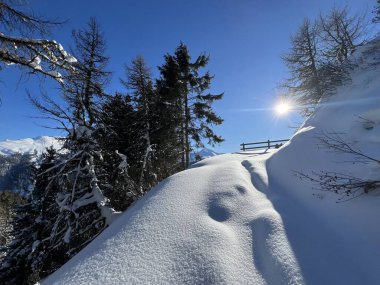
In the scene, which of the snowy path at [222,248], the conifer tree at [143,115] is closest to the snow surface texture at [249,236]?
the snowy path at [222,248]

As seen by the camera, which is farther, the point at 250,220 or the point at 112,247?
the point at 250,220

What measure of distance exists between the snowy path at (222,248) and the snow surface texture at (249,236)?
0.01 m

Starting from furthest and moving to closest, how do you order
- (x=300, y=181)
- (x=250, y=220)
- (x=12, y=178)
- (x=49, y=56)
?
(x=12, y=178) < (x=300, y=181) < (x=49, y=56) < (x=250, y=220)

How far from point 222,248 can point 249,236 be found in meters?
0.65

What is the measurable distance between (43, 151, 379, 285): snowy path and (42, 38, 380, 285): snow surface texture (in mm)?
13

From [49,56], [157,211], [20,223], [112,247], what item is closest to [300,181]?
[157,211]

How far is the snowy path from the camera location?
3.15 meters

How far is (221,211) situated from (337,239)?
2.08 meters

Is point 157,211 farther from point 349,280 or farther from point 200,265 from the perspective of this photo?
point 349,280

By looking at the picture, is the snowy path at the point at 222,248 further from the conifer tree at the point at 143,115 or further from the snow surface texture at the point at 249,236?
the conifer tree at the point at 143,115

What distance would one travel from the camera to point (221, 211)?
4934mm

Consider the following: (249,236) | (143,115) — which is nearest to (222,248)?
(249,236)

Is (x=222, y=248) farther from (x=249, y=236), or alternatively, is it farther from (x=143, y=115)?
(x=143, y=115)

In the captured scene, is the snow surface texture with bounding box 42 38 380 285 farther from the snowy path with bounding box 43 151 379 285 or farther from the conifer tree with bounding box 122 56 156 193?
the conifer tree with bounding box 122 56 156 193
